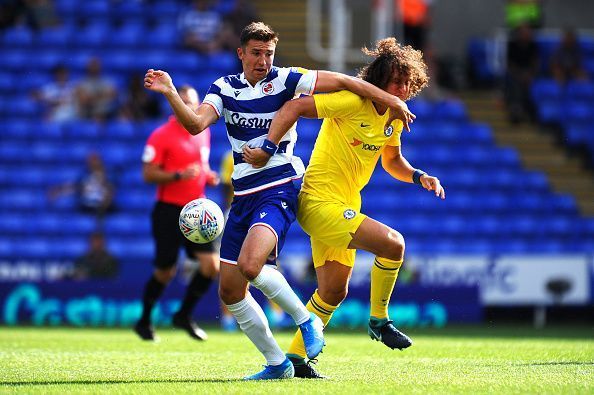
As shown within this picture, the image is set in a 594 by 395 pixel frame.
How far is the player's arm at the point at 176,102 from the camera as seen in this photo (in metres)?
6.85

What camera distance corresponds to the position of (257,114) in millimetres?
7207

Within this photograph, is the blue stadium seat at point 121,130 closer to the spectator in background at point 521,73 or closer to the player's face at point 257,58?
the spectator in background at point 521,73

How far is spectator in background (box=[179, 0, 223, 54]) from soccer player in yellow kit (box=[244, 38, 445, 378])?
11496 mm

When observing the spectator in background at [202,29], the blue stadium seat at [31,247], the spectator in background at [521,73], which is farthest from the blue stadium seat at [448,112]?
the blue stadium seat at [31,247]

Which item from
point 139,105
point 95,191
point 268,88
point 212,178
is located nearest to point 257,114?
point 268,88

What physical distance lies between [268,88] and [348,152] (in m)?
0.73

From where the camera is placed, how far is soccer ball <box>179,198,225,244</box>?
24.8ft

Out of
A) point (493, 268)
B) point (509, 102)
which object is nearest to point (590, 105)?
point (509, 102)

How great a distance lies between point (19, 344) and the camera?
9992 millimetres

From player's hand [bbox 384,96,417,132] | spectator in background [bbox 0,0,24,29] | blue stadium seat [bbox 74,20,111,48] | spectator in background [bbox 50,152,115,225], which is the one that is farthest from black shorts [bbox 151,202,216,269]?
spectator in background [bbox 0,0,24,29]

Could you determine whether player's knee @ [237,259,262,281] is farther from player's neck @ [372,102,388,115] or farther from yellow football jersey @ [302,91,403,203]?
player's neck @ [372,102,388,115]

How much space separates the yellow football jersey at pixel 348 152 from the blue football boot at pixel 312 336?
3.02 feet

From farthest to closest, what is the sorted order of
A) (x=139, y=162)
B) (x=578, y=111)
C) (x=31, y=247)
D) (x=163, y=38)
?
(x=578, y=111)
(x=163, y=38)
(x=139, y=162)
(x=31, y=247)

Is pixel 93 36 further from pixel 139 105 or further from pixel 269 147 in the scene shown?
pixel 269 147
